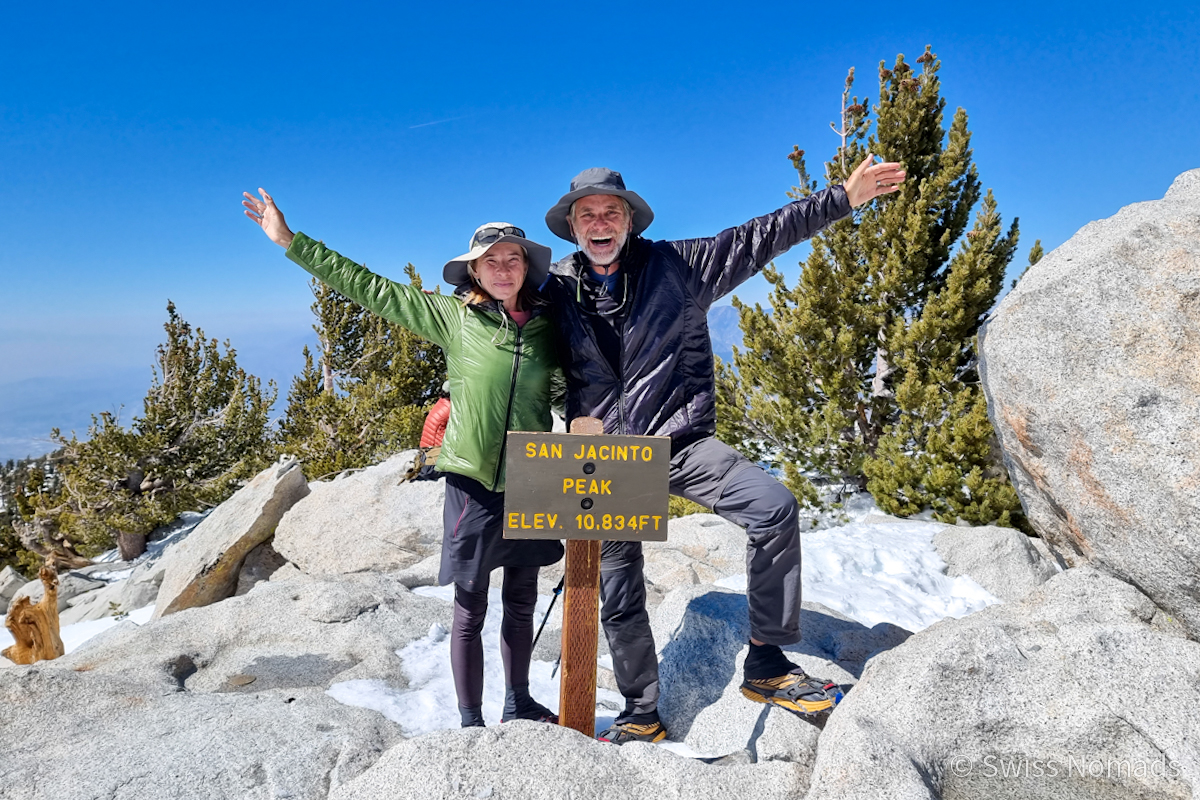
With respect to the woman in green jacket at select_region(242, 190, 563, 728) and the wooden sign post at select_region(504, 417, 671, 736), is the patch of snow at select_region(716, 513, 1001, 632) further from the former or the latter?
the wooden sign post at select_region(504, 417, 671, 736)

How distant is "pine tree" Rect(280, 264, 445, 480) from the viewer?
16500 millimetres

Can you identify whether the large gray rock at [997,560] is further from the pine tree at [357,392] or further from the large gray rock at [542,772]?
the pine tree at [357,392]

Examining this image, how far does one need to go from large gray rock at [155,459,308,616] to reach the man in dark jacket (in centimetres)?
665

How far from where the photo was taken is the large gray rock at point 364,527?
866cm

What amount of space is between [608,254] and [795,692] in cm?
229

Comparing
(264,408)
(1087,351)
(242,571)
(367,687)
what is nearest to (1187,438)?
(1087,351)

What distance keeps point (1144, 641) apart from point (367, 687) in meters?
4.19

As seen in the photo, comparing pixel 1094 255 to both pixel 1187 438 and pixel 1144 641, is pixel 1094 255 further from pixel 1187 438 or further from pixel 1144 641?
pixel 1144 641

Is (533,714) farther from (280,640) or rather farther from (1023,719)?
(280,640)

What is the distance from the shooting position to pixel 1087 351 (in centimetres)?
374

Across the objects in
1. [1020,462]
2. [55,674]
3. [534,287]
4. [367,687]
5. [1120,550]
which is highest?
[534,287]

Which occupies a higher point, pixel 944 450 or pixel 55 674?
pixel 944 450

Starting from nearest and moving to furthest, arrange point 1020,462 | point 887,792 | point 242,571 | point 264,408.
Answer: point 887,792 < point 1020,462 < point 242,571 < point 264,408

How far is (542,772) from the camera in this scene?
8.48 feet
